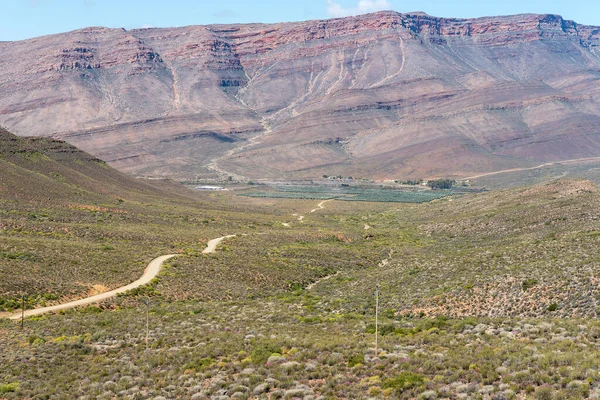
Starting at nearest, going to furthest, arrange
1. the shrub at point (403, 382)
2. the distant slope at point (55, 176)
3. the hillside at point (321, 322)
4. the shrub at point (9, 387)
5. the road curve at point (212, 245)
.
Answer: the shrub at point (403, 382), the hillside at point (321, 322), the shrub at point (9, 387), the road curve at point (212, 245), the distant slope at point (55, 176)

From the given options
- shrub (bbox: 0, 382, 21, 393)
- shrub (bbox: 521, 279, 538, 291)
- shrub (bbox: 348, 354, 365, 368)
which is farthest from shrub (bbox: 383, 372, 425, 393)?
shrub (bbox: 521, 279, 538, 291)

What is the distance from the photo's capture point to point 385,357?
27.8 metres

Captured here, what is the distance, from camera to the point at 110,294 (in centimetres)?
4862

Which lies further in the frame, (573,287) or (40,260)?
(40,260)

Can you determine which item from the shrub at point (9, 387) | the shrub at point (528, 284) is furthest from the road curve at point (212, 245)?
the shrub at point (9, 387)

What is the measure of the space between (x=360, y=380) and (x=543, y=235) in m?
44.6

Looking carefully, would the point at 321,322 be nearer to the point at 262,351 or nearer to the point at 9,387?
the point at 262,351

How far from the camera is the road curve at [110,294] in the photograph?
42.2m

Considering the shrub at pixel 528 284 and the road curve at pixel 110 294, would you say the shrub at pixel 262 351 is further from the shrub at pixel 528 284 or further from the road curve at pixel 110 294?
the road curve at pixel 110 294

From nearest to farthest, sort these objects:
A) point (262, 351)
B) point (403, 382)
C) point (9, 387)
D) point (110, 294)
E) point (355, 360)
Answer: point (403, 382), point (9, 387), point (355, 360), point (262, 351), point (110, 294)

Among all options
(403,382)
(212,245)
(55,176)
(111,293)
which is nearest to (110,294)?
(111,293)

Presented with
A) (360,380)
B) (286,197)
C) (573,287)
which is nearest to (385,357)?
(360,380)

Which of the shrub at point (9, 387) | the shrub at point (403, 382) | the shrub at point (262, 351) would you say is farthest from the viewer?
the shrub at point (262, 351)

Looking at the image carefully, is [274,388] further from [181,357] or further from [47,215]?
[47,215]
